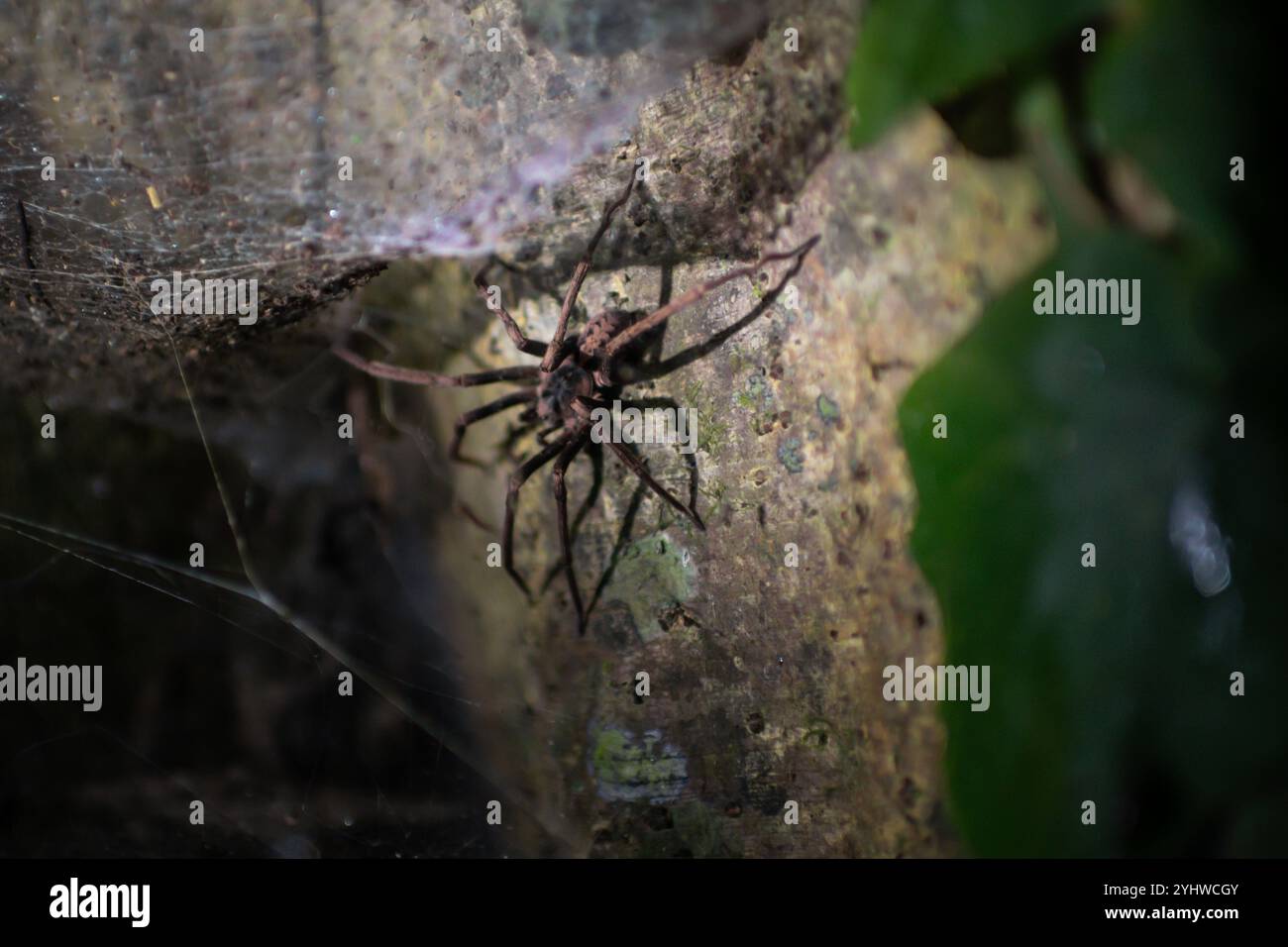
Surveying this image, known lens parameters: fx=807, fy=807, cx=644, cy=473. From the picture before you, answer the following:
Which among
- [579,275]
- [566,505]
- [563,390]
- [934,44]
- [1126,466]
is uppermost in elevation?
[579,275]

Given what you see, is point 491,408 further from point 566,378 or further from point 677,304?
point 677,304

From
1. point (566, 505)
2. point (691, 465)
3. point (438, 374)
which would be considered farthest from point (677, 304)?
point (438, 374)

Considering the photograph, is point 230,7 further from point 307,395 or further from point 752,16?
point 752,16

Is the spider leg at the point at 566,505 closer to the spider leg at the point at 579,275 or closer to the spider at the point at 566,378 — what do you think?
the spider at the point at 566,378

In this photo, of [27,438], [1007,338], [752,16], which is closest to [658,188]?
[752,16]

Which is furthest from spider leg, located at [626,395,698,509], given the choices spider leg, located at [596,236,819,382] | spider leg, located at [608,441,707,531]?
spider leg, located at [596,236,819,382]

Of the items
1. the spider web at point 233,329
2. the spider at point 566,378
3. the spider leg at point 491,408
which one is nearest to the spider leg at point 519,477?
the spider at point 566,378

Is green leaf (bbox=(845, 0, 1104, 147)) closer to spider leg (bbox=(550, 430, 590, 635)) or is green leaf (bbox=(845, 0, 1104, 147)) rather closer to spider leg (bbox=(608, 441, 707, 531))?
spider leg (bbox=(608, 441, 707, 531))
